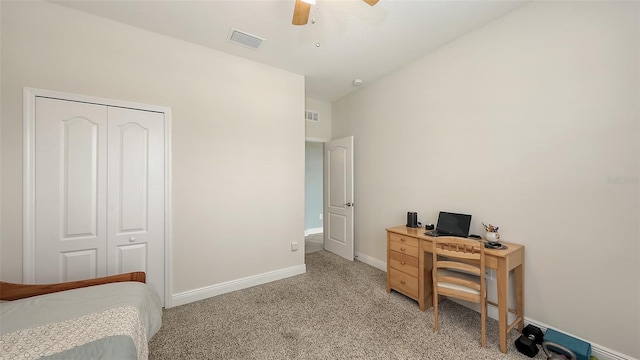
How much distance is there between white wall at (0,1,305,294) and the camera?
1878 mm

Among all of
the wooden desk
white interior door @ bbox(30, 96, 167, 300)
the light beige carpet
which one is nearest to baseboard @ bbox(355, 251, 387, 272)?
the light beige carpet

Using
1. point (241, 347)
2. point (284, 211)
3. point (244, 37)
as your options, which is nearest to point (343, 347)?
point (241, 347)

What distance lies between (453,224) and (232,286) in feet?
8.57

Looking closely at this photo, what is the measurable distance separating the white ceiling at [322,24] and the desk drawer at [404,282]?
254 cm

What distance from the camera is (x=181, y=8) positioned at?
2043 millimetres

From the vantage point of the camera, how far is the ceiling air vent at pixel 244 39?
238 cm

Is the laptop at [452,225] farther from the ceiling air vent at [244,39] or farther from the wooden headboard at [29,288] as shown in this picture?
the wooden headboard at [29,288]

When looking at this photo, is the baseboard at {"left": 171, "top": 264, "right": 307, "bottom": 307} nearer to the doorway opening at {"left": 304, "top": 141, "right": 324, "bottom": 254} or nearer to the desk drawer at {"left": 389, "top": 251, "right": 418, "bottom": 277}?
the desk drawer at {"left": 389, "top": 251, "right": 418, "bottom": 277}

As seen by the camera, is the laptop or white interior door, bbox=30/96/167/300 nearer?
white interior door, bbox=30/96/167/300

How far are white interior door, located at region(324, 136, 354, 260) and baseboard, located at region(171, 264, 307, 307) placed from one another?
0.90 m

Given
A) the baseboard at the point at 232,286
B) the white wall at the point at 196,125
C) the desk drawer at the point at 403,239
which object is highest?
the white wall at the point at 196,125

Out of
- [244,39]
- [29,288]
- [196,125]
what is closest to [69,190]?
[29,288]

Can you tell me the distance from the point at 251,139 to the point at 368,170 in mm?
1833

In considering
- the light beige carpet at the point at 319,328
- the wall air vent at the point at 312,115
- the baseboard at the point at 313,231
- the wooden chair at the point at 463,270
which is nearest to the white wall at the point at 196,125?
the light beige carpet at the point at 319,328
